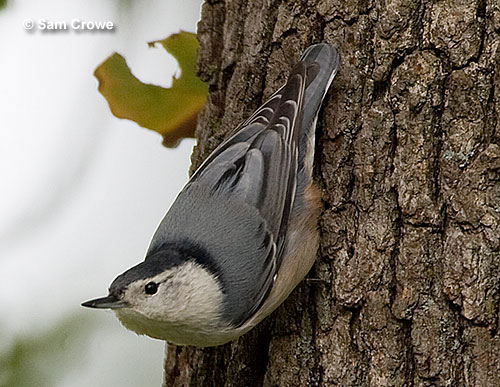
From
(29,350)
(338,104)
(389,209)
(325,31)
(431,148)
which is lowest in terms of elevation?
(29,350)

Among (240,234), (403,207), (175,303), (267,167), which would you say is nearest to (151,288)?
(175,303)

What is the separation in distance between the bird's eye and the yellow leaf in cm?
67

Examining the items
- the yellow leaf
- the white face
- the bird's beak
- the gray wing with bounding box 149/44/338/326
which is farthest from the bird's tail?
the bird's beak

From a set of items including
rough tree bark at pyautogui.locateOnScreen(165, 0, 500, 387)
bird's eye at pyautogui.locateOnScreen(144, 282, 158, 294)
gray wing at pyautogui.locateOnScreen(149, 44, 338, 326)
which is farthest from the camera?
gray wing at pyautogui.locateOnScreen(149, 44, 338, 326)

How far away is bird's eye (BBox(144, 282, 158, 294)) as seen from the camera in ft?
6.38

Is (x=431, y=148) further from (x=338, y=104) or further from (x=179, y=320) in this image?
(x=179, y=320)

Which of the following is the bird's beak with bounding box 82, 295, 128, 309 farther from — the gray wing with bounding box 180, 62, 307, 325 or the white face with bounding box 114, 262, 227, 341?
the gray wing with bounding box 180, 62, 307, 325

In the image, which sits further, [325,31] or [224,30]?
[224,30]

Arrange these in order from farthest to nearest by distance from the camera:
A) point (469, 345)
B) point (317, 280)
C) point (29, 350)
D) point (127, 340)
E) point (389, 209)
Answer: point (127, 340) < point (29, 350) < point (317, 280) < point (389, 209) < point (469, 345)

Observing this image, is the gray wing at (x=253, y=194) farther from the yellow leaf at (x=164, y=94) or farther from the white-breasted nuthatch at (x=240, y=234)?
the yellow leaf at (x=164, y=94)

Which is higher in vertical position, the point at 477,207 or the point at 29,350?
the point at 477,207

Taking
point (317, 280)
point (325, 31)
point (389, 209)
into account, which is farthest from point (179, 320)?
point (325, 31)

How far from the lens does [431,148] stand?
6.32ft

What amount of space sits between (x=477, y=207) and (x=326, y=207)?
0.47 m
